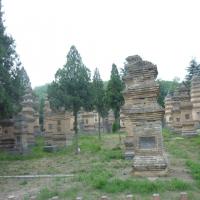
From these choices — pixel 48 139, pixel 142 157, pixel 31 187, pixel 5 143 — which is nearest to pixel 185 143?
pixel 48 139

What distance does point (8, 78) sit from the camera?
26.7 m

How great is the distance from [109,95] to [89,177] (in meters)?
23.5

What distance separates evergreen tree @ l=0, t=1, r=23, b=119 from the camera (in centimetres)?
2530

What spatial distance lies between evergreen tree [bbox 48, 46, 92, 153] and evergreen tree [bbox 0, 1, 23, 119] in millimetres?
5152

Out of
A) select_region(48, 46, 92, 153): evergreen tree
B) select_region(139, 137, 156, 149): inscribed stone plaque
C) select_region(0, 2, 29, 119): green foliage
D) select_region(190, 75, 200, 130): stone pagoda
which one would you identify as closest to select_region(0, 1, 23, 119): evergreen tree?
select_region(0, 2, 29, 119): green foliage

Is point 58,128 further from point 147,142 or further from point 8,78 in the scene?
point 147,142

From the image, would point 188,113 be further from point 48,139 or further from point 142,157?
point 142,157

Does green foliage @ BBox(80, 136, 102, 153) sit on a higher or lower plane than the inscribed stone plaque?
lower

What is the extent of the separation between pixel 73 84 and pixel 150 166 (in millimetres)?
17992

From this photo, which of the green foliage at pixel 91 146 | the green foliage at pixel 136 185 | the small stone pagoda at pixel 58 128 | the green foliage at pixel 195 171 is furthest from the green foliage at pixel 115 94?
the green foliage at pixel 136 185

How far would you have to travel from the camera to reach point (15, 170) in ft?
77.1

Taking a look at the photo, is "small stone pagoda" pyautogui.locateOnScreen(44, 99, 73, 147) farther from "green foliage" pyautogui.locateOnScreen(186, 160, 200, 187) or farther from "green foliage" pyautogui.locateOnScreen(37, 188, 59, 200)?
"green foliage" pyautogui.locateOnScreen(37, 188, 59, 200)

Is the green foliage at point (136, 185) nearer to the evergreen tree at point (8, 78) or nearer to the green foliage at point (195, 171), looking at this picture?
the green foliage at point (195, 171)

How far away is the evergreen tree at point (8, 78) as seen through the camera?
25.3 metres
